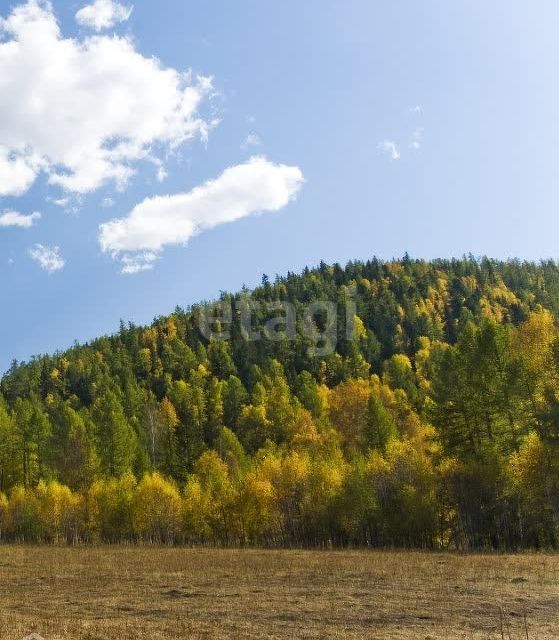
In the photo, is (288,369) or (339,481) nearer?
(339,481)

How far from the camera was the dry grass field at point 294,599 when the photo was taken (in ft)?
58.5

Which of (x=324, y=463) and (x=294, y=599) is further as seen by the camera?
(x=324, y=463)

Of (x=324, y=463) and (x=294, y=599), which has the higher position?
(x=324, y=463)

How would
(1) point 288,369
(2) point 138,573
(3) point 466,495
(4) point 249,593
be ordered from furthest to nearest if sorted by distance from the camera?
(1) point 288,369 < (3) point 466,495 < (2) point 138,573 < (4) point 249,593

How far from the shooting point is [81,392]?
171625 mm

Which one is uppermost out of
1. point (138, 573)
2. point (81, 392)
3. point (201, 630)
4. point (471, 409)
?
point (81, 392)

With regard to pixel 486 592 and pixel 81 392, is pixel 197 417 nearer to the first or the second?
pixel 81 392

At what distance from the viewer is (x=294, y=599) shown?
24031 millimetres

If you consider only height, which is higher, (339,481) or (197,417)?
(197,417)

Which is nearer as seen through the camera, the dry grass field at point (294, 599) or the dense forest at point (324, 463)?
the dry grass field at point (294, 599)

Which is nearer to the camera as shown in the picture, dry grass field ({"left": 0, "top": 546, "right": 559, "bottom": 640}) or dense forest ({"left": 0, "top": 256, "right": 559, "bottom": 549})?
dry grass field ({"left": 0, "top": 546, "right": 559, "bottom": 640})

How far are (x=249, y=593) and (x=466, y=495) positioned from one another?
2683 cm

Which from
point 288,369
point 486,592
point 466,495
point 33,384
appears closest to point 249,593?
point 486,592

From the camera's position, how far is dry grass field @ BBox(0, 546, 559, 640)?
58.5ft
